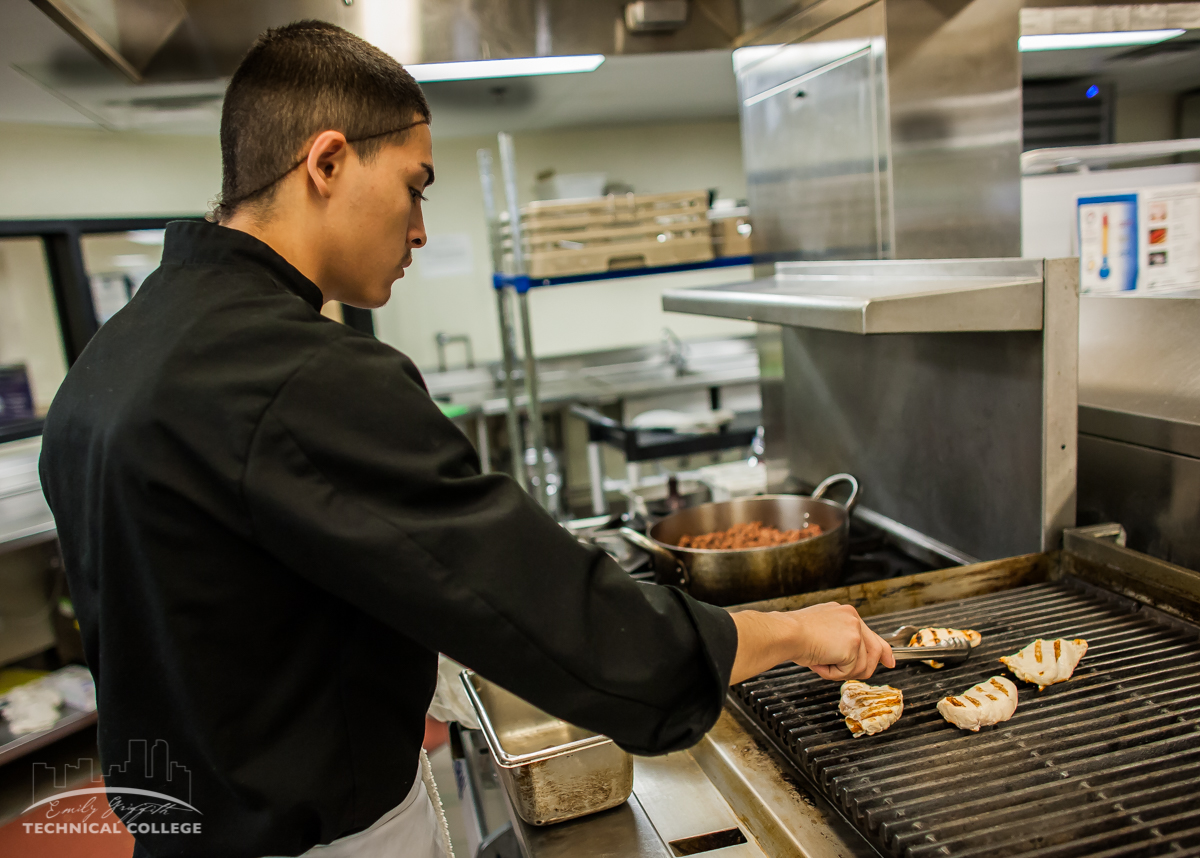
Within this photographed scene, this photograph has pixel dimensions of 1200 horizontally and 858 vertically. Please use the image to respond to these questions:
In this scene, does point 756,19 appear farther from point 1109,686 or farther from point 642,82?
point 642,82

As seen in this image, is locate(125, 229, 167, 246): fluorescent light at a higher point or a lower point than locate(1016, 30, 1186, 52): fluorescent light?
lower

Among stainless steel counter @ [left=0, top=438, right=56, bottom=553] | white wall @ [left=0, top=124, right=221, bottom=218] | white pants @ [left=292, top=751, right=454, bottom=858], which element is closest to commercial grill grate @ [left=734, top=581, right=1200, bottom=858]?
white pants @ [left=292, top=751, right=454, bottom=858]

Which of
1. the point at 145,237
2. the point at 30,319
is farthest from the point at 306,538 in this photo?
the point at 145,237

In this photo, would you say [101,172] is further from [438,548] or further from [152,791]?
[438,548]

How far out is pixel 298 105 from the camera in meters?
0.89

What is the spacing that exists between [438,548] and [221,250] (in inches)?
15.7

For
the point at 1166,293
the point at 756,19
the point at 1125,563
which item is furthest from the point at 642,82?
the point at 1125,563

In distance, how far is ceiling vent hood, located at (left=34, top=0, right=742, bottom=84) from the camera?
1883mm

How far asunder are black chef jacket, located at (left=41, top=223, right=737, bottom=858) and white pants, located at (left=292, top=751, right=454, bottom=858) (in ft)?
0.27

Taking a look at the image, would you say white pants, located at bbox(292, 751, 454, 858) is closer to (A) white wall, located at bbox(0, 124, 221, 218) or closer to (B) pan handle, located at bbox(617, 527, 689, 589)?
(B) pan handle, located at bbox(617, 527, 689, 589)

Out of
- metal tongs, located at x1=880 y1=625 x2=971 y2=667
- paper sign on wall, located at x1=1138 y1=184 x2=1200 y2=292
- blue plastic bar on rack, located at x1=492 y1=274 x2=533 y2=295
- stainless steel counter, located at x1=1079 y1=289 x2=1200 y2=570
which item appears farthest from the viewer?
blue plastic bar on rack, located at x1=492 y1=274 x2=533 y2=295

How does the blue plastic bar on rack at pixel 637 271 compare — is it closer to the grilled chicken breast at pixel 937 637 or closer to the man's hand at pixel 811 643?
the grilled chicken breast at pixel 937 637

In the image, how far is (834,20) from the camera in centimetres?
191

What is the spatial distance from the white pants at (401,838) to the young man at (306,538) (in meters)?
0.01
